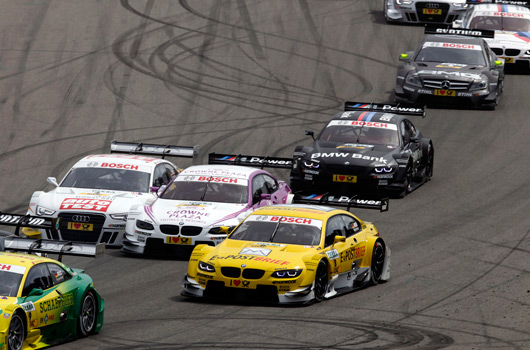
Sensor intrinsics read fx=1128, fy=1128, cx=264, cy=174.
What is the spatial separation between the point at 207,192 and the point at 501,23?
15.8 metres

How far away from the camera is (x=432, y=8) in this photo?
112 ft

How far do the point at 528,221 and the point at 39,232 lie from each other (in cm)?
818

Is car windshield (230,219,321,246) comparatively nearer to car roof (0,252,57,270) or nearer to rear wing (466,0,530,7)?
car roof (0,252,57,270)

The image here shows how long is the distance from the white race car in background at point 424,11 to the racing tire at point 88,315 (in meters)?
22.4

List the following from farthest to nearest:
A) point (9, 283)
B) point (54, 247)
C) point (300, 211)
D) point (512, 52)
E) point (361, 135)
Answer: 1. point (512, 52)
2. point (361, 135)
3. point (300, 211)
4. point (54, 247)
5. point (9, 283)

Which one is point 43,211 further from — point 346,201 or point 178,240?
point 346,201

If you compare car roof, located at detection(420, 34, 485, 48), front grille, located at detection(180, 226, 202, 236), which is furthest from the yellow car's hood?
car roof, located at detection(420, 34, 485, 48)

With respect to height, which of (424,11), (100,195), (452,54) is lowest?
(100,195)

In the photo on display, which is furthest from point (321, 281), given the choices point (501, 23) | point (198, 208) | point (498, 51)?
point (501, 23)

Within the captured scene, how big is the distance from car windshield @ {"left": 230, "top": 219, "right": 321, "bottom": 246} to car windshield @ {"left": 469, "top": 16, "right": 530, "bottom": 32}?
17.9 meters

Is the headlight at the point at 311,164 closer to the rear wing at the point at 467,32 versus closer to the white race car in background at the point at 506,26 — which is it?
the rear wing at the point at 467,32

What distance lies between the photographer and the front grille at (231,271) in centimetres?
1391

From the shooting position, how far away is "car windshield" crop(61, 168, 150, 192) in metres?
19.1

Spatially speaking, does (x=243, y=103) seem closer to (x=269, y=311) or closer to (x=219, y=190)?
(x=219, y=190)
